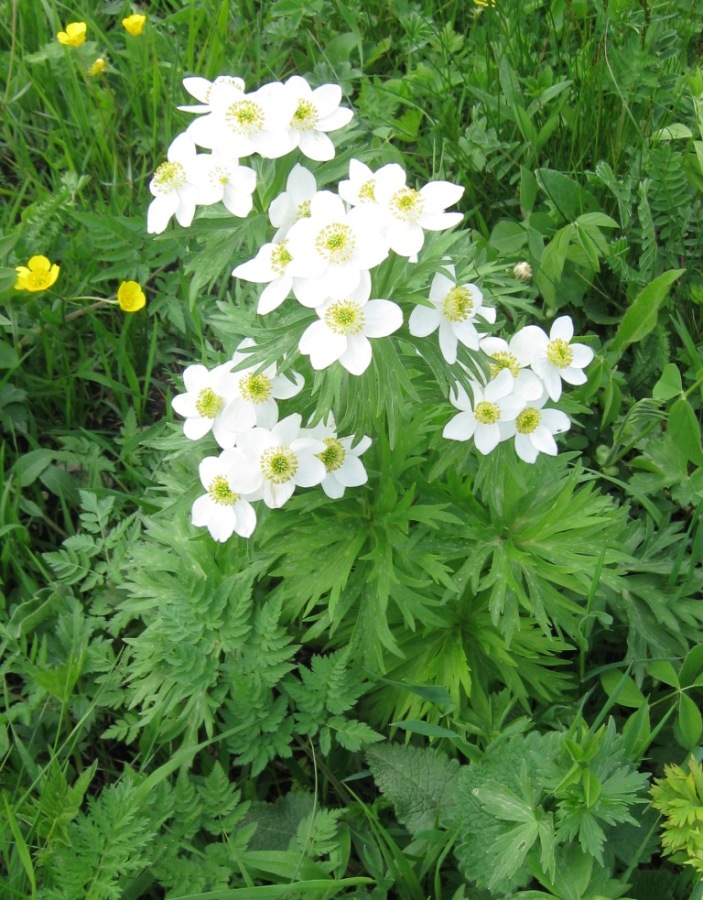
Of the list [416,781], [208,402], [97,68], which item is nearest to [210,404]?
[208,402]

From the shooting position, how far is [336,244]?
1.28 m

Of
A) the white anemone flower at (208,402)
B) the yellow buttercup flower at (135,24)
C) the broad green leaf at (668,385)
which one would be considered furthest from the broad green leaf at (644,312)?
the yellow buttercup flower at (135,24)

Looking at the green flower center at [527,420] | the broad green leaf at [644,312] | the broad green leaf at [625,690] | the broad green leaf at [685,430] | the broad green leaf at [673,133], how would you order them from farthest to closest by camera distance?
the broad green leaf at [673,133]
the broad green leaf at [644,312]
the broad green leaf at [685,430]
the broad green leaf at [625,690]
the green flower center at [527,420]

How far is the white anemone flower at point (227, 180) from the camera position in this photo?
1355 millimetres

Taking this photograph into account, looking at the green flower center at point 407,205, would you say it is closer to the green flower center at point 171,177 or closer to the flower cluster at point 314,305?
the flower cluster at point 314,305

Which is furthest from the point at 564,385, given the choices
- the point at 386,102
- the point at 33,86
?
the point at 33,86

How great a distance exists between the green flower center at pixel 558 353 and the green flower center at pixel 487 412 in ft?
0.64

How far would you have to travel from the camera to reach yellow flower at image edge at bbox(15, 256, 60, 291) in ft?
7.61

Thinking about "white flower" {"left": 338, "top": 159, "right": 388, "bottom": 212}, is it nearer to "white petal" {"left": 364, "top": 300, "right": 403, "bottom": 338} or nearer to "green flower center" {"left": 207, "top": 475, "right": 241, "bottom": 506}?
"white petal" {"left": 364, "top": 300, "right": 403, "bottom": 338}

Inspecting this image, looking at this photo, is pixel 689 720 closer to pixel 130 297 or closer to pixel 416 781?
pixel 416 781

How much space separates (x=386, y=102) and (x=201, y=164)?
5.23 feet

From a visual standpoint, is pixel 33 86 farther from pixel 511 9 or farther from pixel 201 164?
pixel 201 164

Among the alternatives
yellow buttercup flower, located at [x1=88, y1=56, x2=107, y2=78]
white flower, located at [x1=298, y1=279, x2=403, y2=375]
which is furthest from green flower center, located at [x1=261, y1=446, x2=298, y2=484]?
yellow buttercup flower, located at [x1=88, y1=56, x2=107, y2=78]

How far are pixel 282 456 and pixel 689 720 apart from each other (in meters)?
1.02
